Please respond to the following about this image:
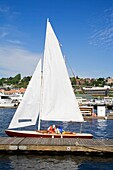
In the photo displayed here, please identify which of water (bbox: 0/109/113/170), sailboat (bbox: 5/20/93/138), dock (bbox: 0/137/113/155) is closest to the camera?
water (bbox: 0/109/113/170)

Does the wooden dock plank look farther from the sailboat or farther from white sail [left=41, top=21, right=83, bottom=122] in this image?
white sail [left=41, top=21, right=83, bottom=122]

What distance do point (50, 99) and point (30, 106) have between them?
2505 mm

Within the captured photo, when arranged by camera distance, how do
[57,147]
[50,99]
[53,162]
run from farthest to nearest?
[50,99] < [57,147] < [53,162]

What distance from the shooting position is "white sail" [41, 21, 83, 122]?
32344mm

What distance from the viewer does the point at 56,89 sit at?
3281 centimetres

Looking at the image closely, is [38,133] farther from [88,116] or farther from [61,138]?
[88,116]

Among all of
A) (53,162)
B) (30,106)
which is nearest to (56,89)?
(30,106)

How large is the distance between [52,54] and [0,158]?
1333cm

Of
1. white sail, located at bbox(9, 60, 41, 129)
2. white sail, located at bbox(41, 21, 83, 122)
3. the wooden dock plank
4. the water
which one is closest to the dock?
the wooden dock plank

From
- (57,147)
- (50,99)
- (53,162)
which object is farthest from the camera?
(50,99)

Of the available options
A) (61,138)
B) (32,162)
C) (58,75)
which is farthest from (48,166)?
(58,75)

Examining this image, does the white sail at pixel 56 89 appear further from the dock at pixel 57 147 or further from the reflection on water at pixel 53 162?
the reflection on water at pixel 53 162

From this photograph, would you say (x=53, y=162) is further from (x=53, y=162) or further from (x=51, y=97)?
(x=51, y=97)

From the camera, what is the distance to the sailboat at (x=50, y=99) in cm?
3231
